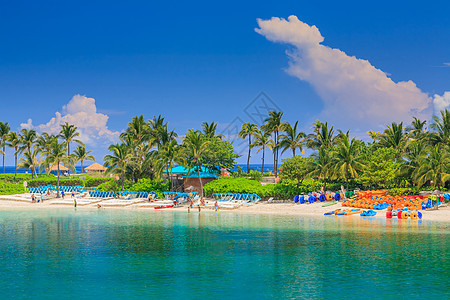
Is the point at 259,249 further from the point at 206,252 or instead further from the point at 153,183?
the point at 153,183

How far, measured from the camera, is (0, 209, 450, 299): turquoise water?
63.2 ft

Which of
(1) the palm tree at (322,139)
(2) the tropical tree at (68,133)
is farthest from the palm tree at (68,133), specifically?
(1) the palm tree at (322,139)

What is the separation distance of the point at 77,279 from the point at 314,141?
5703cm

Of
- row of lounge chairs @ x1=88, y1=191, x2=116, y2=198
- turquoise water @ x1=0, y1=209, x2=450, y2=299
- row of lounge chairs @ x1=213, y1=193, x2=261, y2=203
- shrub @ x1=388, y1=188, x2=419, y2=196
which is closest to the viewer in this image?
turquoise water @ x1=0, y1=209, x2=450, y2=299

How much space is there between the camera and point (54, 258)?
2552 cm

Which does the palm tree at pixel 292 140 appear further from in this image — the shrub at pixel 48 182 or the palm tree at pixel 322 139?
the shrub at pixel 48 182

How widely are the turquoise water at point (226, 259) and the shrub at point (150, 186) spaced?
70.8 feet

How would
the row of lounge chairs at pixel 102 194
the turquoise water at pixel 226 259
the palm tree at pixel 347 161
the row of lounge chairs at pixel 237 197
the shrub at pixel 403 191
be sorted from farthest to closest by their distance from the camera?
the row of lounge chairs at pixel 102 194, the row of lounge chairs at pixel 237 197, the palm tree at pixel 347 161, the shrub at pixel 403 191, the turquoise water at pixel 226 259

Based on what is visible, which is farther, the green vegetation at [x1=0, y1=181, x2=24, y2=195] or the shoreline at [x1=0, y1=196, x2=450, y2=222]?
the green vegetation at [x1=0, y1=181, x2=24, y2=195]

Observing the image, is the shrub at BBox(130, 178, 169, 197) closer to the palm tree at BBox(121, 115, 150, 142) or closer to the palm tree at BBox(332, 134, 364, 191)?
the palm tree at BBox(121, 115, 150, 142)

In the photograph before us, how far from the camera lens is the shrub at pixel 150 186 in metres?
62.5

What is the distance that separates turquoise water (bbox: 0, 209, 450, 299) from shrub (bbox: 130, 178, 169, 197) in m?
21.6

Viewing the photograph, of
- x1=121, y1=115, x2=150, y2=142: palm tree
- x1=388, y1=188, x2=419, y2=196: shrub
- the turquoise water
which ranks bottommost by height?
the turquoise water

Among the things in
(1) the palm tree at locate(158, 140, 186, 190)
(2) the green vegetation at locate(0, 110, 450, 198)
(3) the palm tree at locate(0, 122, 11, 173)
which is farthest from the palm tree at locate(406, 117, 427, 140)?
(3) the palm tree at locate(0, 122, 11, 173)
